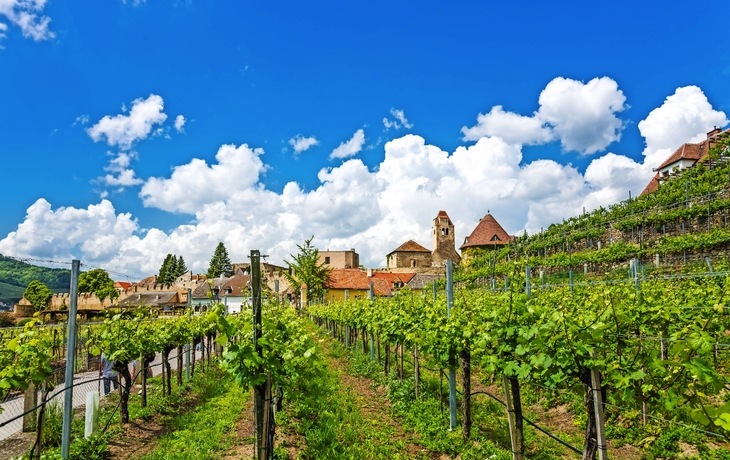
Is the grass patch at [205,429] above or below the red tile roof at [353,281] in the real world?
below

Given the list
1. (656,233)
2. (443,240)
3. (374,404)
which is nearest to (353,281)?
(443,240)

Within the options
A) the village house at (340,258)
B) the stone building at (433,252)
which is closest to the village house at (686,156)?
the stone building at (433,252)

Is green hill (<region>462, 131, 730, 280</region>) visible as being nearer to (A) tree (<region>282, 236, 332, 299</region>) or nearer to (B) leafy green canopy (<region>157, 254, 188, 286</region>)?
(A) tree (<region>282, 236, 332, 299</region>)

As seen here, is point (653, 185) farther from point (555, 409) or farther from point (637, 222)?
point (555, 409)

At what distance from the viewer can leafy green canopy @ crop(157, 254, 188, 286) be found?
84825mm

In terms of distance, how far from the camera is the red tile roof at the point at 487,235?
50656 mm

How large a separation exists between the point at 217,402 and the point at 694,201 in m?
23.1

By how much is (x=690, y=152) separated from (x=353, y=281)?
34.7 meters

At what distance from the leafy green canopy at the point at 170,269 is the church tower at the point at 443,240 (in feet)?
159

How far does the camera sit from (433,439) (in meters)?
6.44

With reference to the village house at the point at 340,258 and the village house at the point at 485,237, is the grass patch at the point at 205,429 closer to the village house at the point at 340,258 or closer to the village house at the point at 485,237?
the village house at the point at 485,237

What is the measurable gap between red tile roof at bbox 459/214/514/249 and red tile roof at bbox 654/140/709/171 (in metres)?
16.8

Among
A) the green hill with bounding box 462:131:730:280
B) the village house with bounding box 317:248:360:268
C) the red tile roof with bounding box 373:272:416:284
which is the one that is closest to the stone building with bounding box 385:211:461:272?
the red tile roof with bounding box 373:272:416:284

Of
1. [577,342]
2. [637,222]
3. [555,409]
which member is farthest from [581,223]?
[577,342]
